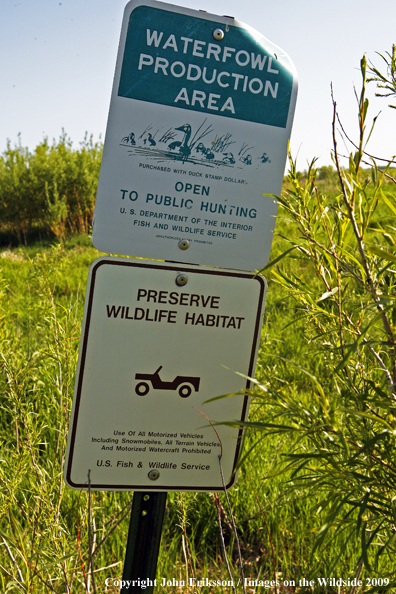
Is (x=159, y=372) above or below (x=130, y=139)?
below

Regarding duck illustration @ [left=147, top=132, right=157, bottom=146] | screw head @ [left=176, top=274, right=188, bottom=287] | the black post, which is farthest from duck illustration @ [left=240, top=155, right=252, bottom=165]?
the black post

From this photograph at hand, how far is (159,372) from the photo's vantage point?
125cm

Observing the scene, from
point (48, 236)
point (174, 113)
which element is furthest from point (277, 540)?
point (48, 236)

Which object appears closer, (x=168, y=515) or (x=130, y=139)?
(x=130, y=139)

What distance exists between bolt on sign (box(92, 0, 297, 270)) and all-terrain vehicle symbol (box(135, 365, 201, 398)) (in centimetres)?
31

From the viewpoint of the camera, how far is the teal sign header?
A: 1180 millimetres

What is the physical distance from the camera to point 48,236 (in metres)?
12.2

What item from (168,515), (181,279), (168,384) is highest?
(181,279)

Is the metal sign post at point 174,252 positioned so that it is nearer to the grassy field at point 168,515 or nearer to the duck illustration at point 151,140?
the duck illustration at point 151,140

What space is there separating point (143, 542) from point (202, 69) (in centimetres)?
125

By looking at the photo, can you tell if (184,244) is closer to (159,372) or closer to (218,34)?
(159,372)

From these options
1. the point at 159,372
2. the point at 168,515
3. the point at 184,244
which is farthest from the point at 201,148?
the point at 168,515

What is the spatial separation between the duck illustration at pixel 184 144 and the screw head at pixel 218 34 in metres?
0.24

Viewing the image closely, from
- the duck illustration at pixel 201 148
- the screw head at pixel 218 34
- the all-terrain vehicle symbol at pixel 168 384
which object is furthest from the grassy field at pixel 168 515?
the screw head at pixel 218 34
